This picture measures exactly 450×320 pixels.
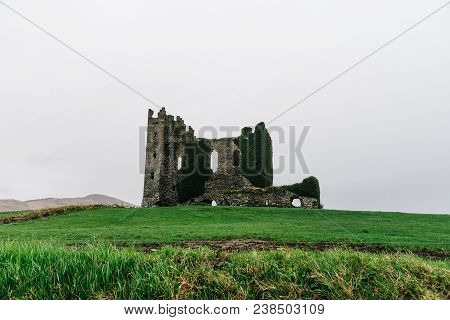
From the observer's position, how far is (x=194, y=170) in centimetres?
5478

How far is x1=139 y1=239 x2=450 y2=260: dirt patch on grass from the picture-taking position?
50.3 ft

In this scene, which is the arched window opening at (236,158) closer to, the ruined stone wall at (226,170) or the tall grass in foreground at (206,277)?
the ruined stone wall at (226,170)

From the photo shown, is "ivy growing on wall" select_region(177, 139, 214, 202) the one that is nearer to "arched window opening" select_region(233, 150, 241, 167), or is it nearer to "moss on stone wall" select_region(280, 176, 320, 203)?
"arched window opening" select_region(233, 150, 241, 167)

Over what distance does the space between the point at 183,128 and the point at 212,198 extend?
11.4 m

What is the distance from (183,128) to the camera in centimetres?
5747

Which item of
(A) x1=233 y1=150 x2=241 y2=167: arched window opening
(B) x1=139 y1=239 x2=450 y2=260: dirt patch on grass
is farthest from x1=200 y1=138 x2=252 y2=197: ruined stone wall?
(B) x1=139 y1=239 x2=450 y2=260: dirt patch on grass

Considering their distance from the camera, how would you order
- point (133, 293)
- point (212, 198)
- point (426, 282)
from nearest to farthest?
point (133, 293) → point (426, 282) → point (212, 198)

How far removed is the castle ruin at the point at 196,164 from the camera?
52.7 m

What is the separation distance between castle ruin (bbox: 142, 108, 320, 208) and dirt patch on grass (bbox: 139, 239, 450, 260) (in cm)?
3296

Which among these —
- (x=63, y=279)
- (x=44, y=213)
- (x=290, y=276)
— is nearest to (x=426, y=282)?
(x=290, y=276)

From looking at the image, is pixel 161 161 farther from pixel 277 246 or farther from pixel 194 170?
pixel 277 246

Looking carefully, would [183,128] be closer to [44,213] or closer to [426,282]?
[44,213]

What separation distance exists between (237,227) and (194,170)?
3092 centimetres

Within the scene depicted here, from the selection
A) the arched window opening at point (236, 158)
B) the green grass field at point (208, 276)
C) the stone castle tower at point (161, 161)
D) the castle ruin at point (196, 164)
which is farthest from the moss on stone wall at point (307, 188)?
the green grass field at point (208, 276)
